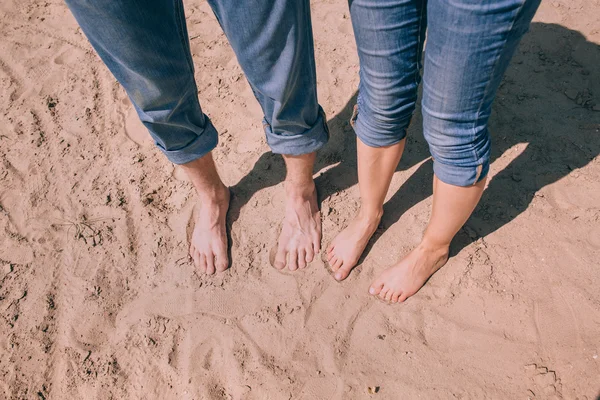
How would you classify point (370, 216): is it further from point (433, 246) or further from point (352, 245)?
point (433, 246)

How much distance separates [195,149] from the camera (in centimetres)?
170

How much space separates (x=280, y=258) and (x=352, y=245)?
337mm

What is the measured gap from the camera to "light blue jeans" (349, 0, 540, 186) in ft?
2.95

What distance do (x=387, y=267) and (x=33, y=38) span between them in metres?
3.05

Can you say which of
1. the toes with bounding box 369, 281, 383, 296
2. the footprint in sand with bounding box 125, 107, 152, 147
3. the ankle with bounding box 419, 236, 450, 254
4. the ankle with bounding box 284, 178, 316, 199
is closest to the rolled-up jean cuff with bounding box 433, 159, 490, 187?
the ankle with bounding box 419, 236, 450, 254

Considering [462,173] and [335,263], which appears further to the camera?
[335,263]

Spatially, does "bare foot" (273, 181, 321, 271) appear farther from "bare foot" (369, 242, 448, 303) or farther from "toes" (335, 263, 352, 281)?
"bare foot" (369, 242, 448, 303)

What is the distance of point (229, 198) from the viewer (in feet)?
7.08

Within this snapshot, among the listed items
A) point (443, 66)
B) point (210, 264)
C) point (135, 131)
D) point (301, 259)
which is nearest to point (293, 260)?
point (301, 259)

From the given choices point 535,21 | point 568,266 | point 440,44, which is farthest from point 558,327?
point 535,21

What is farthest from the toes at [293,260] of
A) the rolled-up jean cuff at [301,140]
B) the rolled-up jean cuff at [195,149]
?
the rolled-up jean cuff at [195,149]

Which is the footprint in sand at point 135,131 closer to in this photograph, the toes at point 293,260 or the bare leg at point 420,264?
the toes at point 293,260

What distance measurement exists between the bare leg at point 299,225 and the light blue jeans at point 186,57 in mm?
307

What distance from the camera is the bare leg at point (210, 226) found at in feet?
6.35
